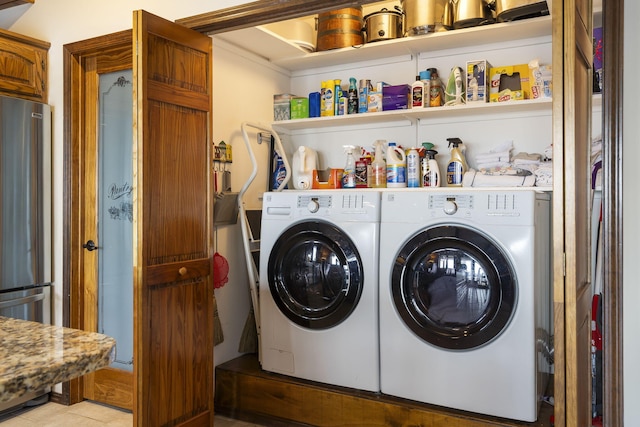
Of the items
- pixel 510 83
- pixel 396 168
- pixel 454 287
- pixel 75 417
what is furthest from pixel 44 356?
pixel 510 83

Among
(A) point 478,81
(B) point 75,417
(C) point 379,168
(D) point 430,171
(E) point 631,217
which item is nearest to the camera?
(E) point 631,217

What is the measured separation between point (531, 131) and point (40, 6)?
301 cm

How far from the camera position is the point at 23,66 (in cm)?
301

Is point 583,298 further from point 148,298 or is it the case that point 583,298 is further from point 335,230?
point 148,298

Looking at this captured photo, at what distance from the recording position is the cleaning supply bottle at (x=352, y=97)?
11.1 feet

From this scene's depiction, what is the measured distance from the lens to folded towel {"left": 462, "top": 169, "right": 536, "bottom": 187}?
280 centimetres

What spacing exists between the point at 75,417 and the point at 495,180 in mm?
2623

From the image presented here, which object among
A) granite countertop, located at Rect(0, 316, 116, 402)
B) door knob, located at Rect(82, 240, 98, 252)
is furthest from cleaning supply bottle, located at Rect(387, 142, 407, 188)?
granite countertop, located at Rect(0, 316, 116, 402)

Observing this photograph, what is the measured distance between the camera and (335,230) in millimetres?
2750

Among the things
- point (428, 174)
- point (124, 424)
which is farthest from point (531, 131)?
point (124, 424)

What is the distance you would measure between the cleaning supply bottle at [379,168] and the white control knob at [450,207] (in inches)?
Result: 30.3

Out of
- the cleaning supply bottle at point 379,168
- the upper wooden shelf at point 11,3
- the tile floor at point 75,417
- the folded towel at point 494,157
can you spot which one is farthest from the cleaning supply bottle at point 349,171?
the upper wooden shelf at point 11,3

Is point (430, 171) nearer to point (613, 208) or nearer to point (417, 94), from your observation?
point (417, 94)

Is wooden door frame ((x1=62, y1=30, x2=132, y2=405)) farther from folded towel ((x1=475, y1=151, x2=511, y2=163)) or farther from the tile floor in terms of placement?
folded towel ((x1=475, y1=151, x2=511, y2=163))
